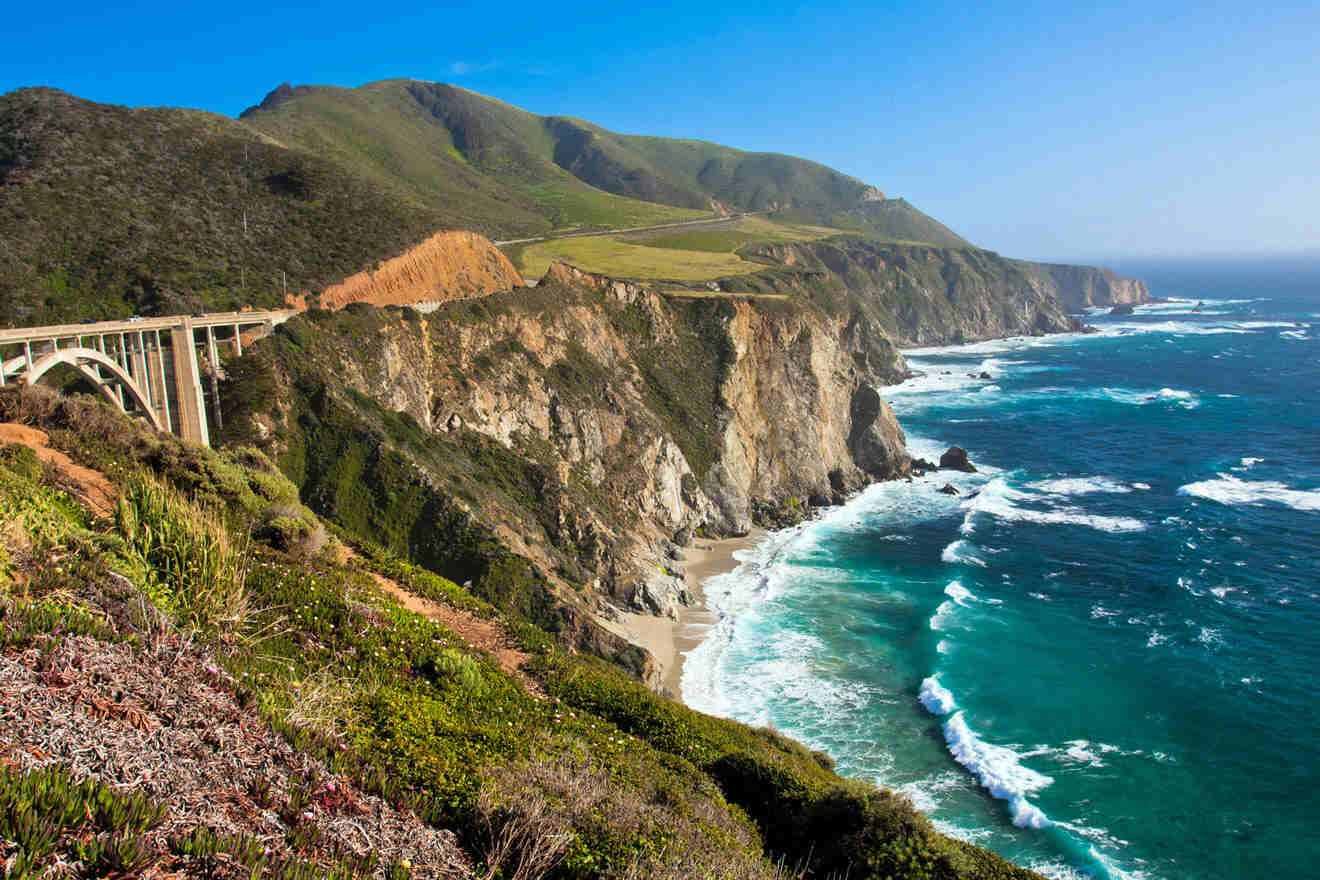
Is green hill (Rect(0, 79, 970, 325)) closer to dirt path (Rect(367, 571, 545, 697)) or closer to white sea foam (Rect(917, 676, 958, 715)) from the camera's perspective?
dirt path (Rect(367, 571, 545, 697))

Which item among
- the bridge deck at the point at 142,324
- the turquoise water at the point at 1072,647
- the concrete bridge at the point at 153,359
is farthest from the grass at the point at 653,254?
the concrete bridge at the point at 153,359

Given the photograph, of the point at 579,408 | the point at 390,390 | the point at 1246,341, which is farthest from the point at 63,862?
the point at 1246,341

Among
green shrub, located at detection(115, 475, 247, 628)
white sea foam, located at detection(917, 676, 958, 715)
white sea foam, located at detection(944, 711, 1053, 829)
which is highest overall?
green shrub, located at detection(115, 475, 247, 628)

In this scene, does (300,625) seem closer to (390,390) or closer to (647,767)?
(647,767)

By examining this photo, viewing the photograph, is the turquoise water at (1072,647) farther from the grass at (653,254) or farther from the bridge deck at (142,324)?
the grass at (653,254)

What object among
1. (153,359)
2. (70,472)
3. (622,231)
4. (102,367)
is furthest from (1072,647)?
(622,231)

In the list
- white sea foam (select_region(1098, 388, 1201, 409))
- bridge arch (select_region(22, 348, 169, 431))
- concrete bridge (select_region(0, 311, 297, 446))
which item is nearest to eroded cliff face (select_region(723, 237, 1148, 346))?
white sea foam (select_region(1098, 388, 1201, 409))
